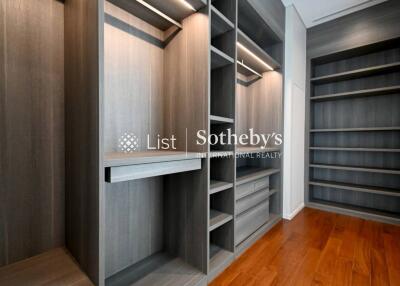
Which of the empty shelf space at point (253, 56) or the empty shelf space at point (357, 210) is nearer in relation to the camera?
the empty shelf space at point (253, 56)

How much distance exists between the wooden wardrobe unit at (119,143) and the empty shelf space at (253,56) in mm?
22

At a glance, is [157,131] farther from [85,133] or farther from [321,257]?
[321,257]

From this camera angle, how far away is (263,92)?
99.3 inches

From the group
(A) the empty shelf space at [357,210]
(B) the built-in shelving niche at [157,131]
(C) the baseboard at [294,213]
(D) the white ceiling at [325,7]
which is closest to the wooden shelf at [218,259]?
(B) the built-in shelving niche at [157,131]

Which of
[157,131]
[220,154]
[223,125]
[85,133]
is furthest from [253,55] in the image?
[85,133]

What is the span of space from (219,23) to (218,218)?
5.08 feet

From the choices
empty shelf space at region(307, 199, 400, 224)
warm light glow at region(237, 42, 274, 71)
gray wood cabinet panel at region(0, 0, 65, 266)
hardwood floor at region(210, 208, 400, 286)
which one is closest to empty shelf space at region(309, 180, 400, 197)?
empty shelf space at region(307, 199, 400, 224)

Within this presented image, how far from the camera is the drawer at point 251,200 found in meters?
1.81

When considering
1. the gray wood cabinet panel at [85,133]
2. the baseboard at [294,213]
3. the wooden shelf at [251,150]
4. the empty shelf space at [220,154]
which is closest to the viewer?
the gray wood cabinet panel at [85,133]

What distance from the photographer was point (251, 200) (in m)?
2.00

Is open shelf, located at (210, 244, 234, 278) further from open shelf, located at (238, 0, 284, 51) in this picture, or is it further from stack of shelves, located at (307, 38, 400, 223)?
open shelf, located at (238, 0, 284, 51)

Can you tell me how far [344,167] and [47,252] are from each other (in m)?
3.36

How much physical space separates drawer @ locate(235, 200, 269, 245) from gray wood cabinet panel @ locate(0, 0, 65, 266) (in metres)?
1.36

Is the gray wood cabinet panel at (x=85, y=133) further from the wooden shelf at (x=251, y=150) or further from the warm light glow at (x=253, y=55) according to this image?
the warm light glow at (x=253, y=55)
